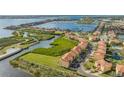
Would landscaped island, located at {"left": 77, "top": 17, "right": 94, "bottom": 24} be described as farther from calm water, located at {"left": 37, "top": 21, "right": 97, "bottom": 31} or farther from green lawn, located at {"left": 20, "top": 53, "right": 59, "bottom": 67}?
green lawn, located at {"left": 20, "top": 53, "right": 59, "bottom": 67}

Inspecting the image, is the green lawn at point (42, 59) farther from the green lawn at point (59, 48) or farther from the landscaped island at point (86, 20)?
the landscaped island at point (86, 20)

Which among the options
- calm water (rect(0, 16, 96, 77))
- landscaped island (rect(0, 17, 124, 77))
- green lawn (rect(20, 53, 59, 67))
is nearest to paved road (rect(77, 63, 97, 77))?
landscaped island (rect(0, 17, 124, 77))

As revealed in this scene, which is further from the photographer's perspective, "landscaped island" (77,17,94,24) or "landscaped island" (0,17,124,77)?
"landscaped island" (77,17,94,24)

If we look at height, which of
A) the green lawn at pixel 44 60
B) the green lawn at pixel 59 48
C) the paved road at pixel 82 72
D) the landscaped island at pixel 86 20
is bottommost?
the paved road at pixel 82 72

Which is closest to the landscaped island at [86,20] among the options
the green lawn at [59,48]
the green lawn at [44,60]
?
the green lawn at [59,48]
